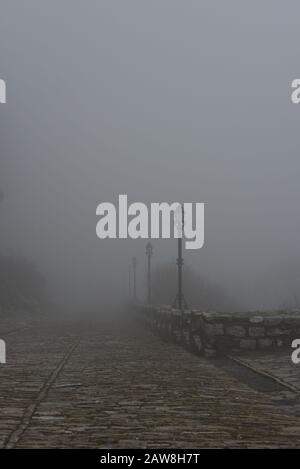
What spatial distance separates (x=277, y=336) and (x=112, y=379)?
561cm

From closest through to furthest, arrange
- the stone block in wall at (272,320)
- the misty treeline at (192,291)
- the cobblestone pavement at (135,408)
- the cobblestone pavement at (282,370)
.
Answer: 1. the cobblestone pavement at (135,408)
2. the cobblestone pavement at (282,370)
3. the stone block in wall at (272,320)
4. the misty treeline at (192,291)

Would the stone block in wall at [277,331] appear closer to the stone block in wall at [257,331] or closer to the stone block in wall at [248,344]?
the stone block in wall at [257,331]

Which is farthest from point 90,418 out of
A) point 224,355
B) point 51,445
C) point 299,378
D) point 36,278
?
point 36,278

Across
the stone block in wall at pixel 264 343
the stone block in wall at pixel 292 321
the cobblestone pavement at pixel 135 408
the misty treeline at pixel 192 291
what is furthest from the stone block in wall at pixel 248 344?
the misty treeline at pixel 192 291

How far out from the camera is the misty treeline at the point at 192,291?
75.0m

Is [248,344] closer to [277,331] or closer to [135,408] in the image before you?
[277,331]

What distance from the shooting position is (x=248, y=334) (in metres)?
14.3

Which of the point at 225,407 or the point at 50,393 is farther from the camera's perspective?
the point at 50,393

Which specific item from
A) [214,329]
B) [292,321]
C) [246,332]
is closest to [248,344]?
[246,332]

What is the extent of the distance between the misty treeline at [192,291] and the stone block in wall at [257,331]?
5809 centimetres

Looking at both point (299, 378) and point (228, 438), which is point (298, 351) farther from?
point (228, 438)

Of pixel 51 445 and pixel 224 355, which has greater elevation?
pixel 51 445
